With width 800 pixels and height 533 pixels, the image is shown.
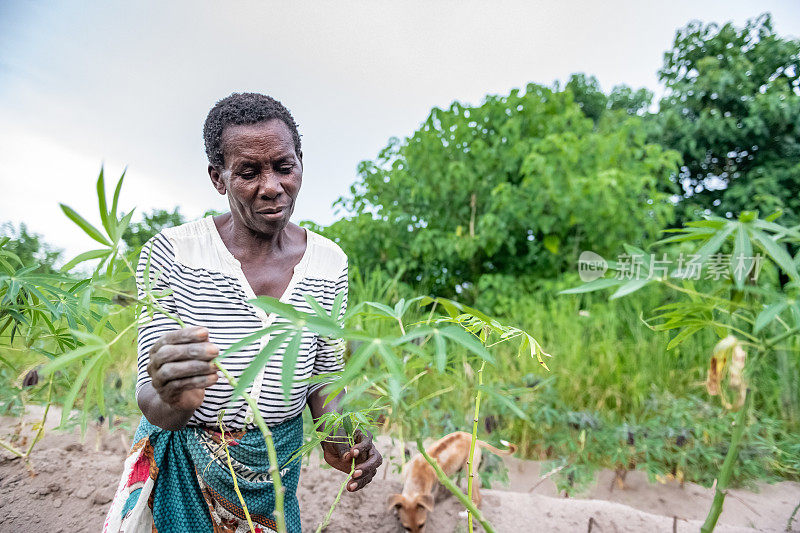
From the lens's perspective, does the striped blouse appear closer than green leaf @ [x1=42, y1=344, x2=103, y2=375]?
No

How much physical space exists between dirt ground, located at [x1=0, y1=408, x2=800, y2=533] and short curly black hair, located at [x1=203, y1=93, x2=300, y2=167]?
1498 millimetres

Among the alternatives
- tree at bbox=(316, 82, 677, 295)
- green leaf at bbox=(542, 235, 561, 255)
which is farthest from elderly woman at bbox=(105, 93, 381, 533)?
green leaf at bbox=(542, 235, 561, 255)

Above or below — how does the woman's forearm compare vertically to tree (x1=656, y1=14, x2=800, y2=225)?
below

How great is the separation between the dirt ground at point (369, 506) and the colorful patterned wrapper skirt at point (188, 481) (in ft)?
2.39

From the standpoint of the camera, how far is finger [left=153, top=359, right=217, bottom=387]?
843 mm

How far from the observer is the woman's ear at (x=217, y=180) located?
150cm

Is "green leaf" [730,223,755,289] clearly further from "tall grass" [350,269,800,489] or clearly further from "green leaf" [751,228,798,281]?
"tall grass" [350,269,800,489]

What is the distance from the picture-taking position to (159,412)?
3.74 ft

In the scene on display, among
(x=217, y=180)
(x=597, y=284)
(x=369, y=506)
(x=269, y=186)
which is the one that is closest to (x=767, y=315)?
(x=597, y=284)

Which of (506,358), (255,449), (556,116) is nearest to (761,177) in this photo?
(556,116)

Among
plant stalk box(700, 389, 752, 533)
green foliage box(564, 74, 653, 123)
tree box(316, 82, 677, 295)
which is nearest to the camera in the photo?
plant stalk box(700, 389, 752, 533)

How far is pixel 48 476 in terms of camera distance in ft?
7.19

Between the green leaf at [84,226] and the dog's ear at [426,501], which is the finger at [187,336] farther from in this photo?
the dog's ear at [426,501]

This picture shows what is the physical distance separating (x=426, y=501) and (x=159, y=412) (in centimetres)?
117
